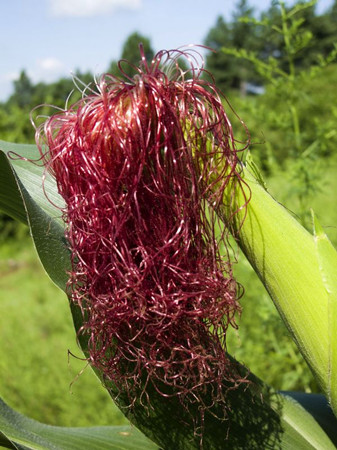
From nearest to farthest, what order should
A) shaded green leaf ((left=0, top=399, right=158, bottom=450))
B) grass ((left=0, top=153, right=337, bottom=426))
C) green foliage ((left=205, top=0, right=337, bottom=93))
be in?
shaded green leaf ((left=0, top=399, right=158, bottom=450)), green foliage ((left=205, top=0, right=337, bottom=93)), grass ((left=0, top=153, right=337, bottom=426))

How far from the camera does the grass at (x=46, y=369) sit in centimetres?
277

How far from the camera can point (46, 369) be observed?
3225mm

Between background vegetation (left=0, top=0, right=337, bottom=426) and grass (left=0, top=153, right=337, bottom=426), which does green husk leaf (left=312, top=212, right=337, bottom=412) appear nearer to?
background vegetation (left=0, top=0, right=337, bottom=426)

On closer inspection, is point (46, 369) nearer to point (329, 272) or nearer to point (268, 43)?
point (268, 43)

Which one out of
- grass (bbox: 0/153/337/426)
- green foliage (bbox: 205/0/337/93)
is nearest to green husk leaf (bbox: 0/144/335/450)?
green foliage (bbox: 205/0/337/93)

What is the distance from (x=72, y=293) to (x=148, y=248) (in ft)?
0.43

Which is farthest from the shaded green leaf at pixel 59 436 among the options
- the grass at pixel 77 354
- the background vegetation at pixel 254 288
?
the grass at pixel 77 354

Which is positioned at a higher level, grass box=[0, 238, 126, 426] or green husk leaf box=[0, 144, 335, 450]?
green husk leaf box=[0, 144, 335, 450]

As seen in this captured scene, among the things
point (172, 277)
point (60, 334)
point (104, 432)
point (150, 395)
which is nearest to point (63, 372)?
point (60, 334)

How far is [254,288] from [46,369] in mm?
1323

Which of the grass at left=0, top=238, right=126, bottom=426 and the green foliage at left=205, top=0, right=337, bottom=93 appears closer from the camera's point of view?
the green foliage at left=205, top=0, right=337, bottom=93

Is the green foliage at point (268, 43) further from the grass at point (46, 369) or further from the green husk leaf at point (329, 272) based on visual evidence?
the grass at point (46, 369)

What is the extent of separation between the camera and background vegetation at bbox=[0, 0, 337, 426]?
1.71 metres

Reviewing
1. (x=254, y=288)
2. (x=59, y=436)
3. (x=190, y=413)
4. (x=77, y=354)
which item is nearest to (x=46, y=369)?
(x=77, y=354)
